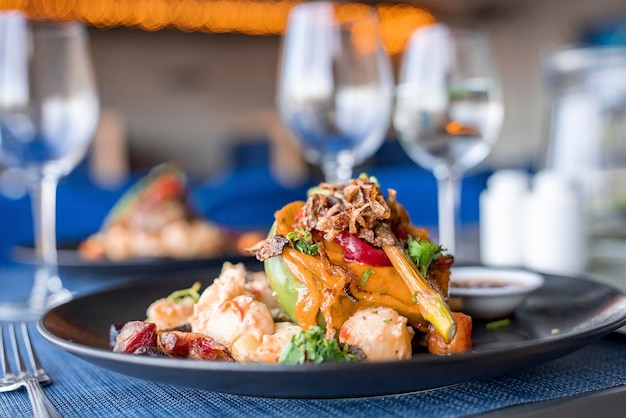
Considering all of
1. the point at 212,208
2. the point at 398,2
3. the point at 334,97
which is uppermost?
the point at 398,2

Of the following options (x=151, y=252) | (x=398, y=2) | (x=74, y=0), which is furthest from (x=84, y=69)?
(x=398, y=2)

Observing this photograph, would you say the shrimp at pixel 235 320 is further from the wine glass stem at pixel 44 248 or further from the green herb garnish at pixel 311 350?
the wine glass stem at pixel 44 248

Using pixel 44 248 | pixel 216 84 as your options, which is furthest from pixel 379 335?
pixel 216 84

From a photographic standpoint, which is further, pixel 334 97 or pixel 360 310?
pixel 334 97

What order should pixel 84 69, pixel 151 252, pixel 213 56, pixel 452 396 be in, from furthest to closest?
pixel 213 56 < pixel 151 252 < pixel 84 69 < pixel 452 396

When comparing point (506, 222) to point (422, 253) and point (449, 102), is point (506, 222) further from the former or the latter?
point (422, 253)

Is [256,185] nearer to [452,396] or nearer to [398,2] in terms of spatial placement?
[452,396]
